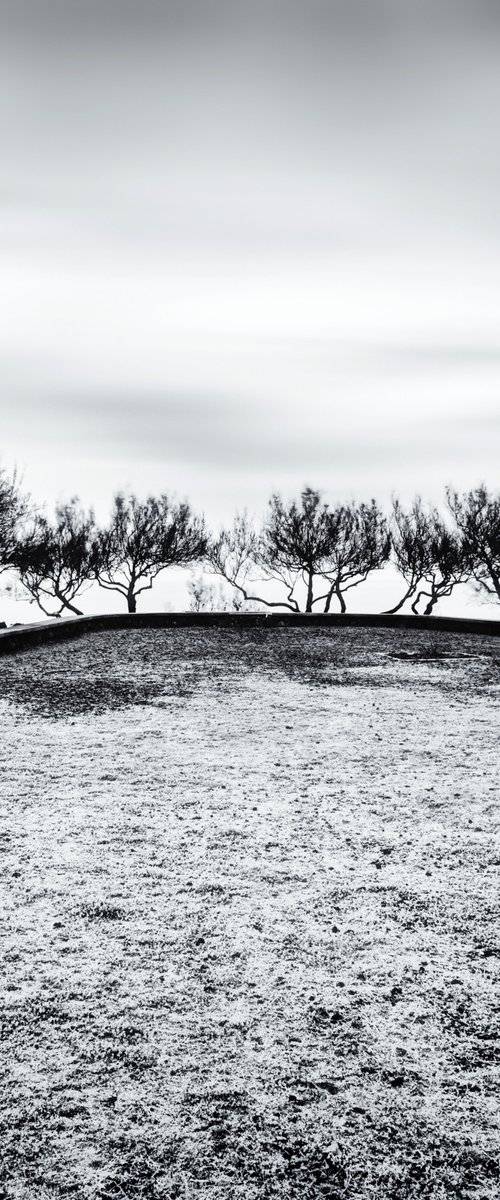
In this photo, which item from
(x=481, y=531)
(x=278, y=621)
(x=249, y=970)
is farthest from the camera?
(x=481, y=531)

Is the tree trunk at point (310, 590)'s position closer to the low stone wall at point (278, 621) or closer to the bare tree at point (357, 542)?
the bare tree at point (357, 542)

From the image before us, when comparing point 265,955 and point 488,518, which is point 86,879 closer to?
point 265,955

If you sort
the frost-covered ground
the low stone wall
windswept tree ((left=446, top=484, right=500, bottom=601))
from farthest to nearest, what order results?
windswept tree ((left=446, top=484, right=500, bottom=601)), the low stone wall, the frost-covered ground

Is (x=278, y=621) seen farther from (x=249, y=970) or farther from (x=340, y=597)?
(x=340, y=597)

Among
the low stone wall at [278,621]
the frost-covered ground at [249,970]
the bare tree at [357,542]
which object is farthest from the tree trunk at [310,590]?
the frost-covered ground at [249,970]

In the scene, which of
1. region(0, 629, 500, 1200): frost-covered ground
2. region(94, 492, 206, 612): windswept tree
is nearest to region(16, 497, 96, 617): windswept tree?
region(94, 492, 206, 612): windswept tree

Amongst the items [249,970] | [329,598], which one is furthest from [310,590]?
[249,970]

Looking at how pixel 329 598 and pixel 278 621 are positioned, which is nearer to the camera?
pixel 278 621

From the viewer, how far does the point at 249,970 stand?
233 centimetres

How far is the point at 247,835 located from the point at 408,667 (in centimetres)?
721

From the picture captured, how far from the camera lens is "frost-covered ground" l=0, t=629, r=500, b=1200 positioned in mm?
1655

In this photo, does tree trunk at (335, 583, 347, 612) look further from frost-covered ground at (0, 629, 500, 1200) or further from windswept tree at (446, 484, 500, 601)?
frost-covered ground at (0, 629, 500, 1200)

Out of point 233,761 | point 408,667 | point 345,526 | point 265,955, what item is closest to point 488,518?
point 345,526

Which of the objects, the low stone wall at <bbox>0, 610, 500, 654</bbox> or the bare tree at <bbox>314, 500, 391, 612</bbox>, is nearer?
the low stone wall at <bbox>0, 610, 500, 654</bbox>
